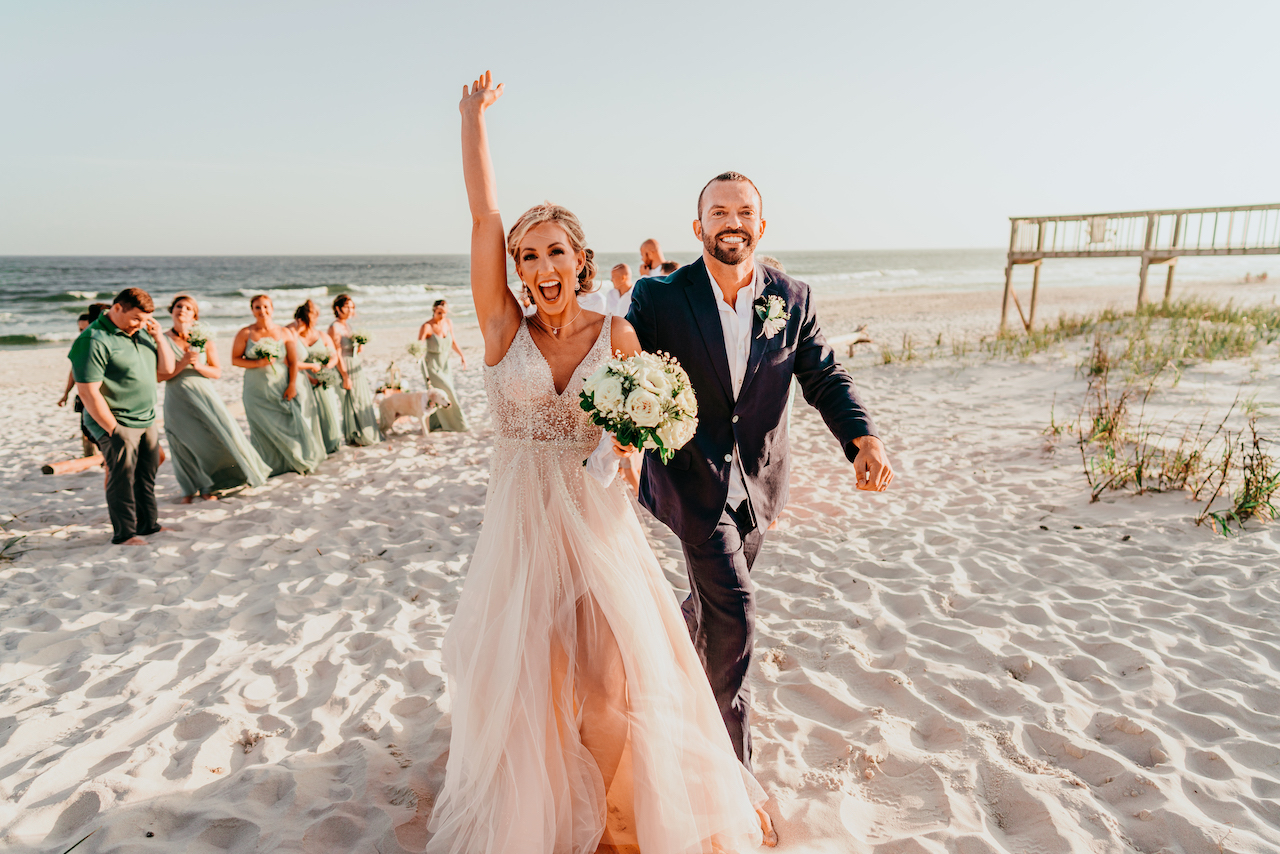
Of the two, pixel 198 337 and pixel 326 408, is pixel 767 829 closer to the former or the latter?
pixel 198 337

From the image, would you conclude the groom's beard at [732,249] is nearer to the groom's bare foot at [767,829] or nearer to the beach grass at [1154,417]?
the groom's bare foot at [767,829]

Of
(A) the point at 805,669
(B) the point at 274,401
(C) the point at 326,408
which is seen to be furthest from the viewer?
(C) the point at 326,408

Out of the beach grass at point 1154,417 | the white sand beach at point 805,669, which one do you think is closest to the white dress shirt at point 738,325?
the white sand beach at point 805,669

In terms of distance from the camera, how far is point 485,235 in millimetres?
2859

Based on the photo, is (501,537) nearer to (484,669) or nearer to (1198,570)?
(484,669)

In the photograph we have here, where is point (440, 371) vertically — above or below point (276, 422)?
above

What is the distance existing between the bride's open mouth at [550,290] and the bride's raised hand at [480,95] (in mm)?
793

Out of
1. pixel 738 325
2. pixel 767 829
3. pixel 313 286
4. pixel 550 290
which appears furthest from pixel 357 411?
pixel 313 286

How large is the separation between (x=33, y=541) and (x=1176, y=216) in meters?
21.6

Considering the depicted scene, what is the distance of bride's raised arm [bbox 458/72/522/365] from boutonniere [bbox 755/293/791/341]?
110 centimetres

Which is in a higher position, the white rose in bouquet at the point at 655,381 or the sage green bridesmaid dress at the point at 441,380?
the white rose in bouquet at the point at 655,381

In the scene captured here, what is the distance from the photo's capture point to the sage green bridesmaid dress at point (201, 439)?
24.2ft

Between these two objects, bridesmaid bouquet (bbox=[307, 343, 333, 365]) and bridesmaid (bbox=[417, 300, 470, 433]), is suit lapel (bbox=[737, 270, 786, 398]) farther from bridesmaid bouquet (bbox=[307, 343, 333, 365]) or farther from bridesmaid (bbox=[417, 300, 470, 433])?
bridesmaid (bbox=[417, 300, 470, 433])

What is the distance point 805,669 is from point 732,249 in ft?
8.13
